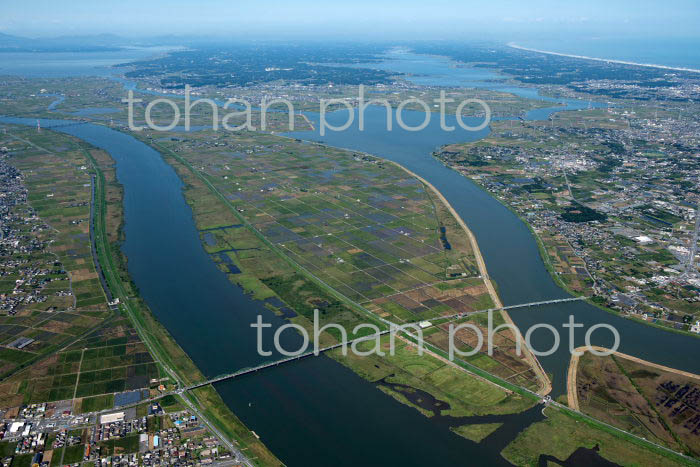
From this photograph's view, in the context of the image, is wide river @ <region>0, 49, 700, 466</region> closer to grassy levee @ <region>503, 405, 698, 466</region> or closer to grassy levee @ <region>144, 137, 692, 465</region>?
grassy levee @ <region>503, 405, 698, 466</region>

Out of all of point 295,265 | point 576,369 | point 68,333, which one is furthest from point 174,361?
point 576,369

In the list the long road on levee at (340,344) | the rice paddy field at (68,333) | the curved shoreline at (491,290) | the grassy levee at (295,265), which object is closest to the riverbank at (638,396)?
the curved shoreline at (491,290)

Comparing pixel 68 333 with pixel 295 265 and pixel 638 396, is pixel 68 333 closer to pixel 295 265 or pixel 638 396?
pixel 295 265

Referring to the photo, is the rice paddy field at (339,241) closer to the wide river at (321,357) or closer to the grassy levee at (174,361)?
the wide river at (321,357)

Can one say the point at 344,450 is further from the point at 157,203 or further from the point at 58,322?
the point at 157,203

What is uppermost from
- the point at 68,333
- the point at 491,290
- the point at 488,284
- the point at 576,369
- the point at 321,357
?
the point at 488,284

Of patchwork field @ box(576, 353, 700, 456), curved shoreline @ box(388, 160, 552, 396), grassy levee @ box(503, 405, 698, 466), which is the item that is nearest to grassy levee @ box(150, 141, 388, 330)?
curved shoreline @ box(388, 160, 552, 396)
